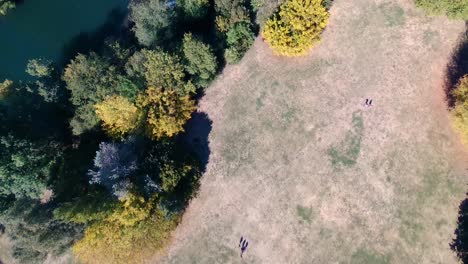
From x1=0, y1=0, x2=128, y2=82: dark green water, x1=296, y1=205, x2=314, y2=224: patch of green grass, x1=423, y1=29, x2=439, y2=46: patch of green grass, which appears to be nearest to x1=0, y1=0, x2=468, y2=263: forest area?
x1=423, y1=29, x2=439, y2=46: patch of green grass

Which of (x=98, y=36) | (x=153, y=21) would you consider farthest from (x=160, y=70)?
(x=98, y=36)

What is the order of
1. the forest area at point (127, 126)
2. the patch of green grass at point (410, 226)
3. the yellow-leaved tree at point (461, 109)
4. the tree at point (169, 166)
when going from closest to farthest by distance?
the yellow-leaved tree at point (461, 109), the forest area at point (127, 126), the tree at point (169, 166), the patch of green grass at point (410, 226)

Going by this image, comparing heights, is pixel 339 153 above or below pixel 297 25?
below

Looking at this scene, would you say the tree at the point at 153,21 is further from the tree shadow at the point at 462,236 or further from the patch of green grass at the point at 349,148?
the tree shadow at the point at 462,236

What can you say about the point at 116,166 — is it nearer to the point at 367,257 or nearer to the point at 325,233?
the point at 325,233

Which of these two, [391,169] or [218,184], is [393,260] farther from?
[218,184]

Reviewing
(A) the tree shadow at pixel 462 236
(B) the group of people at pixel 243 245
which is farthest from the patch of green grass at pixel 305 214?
(A) the tree shadow at pixel 462 236

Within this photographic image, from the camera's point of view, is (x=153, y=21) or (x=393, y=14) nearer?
(x=153, y=21)
